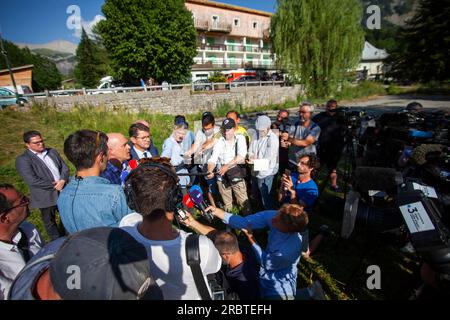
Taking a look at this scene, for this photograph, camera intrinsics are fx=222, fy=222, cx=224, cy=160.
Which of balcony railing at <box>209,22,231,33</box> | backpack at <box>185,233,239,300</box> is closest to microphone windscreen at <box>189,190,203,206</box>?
backpack at <box>185,233,239,300</box>

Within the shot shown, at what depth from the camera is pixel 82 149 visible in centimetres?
188

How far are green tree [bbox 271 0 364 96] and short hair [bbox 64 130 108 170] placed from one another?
22.8 metres

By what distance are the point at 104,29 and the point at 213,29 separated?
65.3 feet

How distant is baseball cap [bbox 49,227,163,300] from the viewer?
901 mm

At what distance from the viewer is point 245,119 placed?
15.6 meters

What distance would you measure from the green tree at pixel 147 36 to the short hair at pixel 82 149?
79.0 ft

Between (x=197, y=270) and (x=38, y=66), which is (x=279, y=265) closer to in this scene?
(x=197, y=270)

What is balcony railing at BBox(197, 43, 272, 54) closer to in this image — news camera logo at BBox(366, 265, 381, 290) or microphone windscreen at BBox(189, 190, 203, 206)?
microphone windscreen at BBox(189, 190, 203, 206)

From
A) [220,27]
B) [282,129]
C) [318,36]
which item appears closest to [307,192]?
[282,129]

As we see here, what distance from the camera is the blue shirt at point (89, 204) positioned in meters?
1.85

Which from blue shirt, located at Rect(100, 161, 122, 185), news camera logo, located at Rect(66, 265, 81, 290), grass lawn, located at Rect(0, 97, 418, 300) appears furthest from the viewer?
blue shirt, located at Rect(100, 161, 122, 185)

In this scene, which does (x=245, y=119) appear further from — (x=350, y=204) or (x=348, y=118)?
(x=350, y=204)

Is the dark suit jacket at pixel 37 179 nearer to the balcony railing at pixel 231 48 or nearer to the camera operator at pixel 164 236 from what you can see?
the camera operator at pixel 164 236
